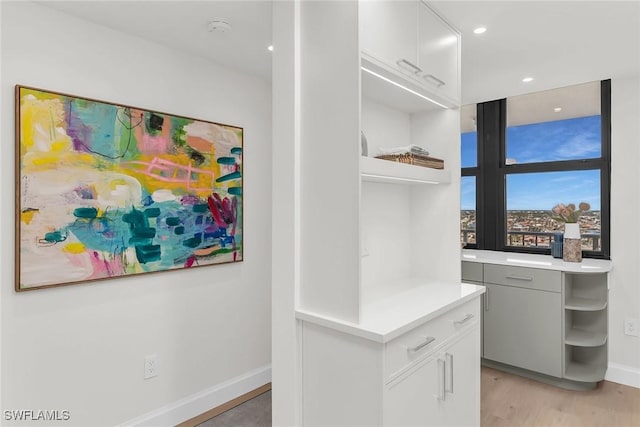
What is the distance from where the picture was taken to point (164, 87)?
2387 millimetres

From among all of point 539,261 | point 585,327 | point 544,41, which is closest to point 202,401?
point 539,261

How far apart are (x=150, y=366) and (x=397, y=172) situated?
6.04 ft

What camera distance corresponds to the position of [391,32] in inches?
64.7

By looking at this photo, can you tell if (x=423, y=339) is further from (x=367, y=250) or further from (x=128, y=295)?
(x=128, y=295)

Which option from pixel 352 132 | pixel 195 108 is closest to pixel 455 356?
pixel 352 132

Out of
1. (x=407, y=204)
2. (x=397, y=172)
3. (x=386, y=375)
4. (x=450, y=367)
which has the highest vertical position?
(x=397, y=172)

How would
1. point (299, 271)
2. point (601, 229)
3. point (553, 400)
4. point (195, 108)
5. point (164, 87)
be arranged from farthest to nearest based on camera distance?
point (601, 229) → point (553, 400) → point (195, 108) → point (164, 87) → point (299, 271)

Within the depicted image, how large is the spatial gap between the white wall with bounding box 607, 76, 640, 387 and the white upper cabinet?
182 centimetres

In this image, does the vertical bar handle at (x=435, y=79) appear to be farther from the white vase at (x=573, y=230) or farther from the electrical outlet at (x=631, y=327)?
the electrical outlet at (x=631, y=327)

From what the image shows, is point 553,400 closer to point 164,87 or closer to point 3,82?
point 164,87

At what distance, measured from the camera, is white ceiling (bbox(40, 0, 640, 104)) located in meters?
1.91

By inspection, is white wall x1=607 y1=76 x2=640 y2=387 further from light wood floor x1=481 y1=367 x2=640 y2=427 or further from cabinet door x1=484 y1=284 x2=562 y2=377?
cabinet door x1=484 y1=284 x2=562 y2=377

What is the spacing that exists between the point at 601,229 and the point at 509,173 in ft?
2.84

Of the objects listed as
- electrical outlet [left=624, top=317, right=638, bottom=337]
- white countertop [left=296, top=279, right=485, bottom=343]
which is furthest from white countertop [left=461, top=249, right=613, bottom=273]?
white countertop [left=296, top=279, right=485, bottom=343]
